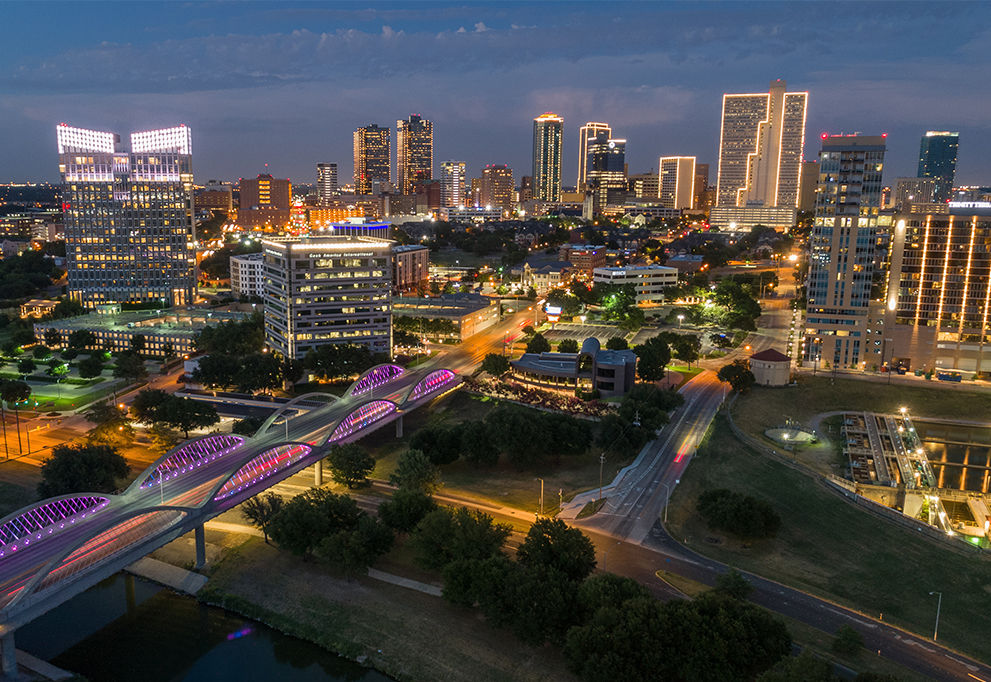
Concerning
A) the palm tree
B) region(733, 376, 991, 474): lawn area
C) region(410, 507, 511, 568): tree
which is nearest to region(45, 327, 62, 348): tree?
the palm tree

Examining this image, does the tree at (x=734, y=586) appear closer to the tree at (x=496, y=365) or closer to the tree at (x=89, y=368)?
the tree at (x=496, y=365)

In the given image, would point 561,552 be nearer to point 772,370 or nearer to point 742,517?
point 742,517

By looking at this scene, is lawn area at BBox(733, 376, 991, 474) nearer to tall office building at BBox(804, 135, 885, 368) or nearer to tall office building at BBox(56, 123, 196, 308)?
tall office building at BBox(804, 135, 885, 368)

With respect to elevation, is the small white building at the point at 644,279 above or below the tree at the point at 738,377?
above

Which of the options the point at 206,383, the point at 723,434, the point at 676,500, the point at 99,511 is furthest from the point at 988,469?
the point at 206,383

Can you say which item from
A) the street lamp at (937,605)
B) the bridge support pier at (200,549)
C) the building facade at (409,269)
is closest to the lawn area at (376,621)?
the bridge support pier at (200,549)

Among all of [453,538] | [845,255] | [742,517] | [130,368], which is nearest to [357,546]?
[453,538]
